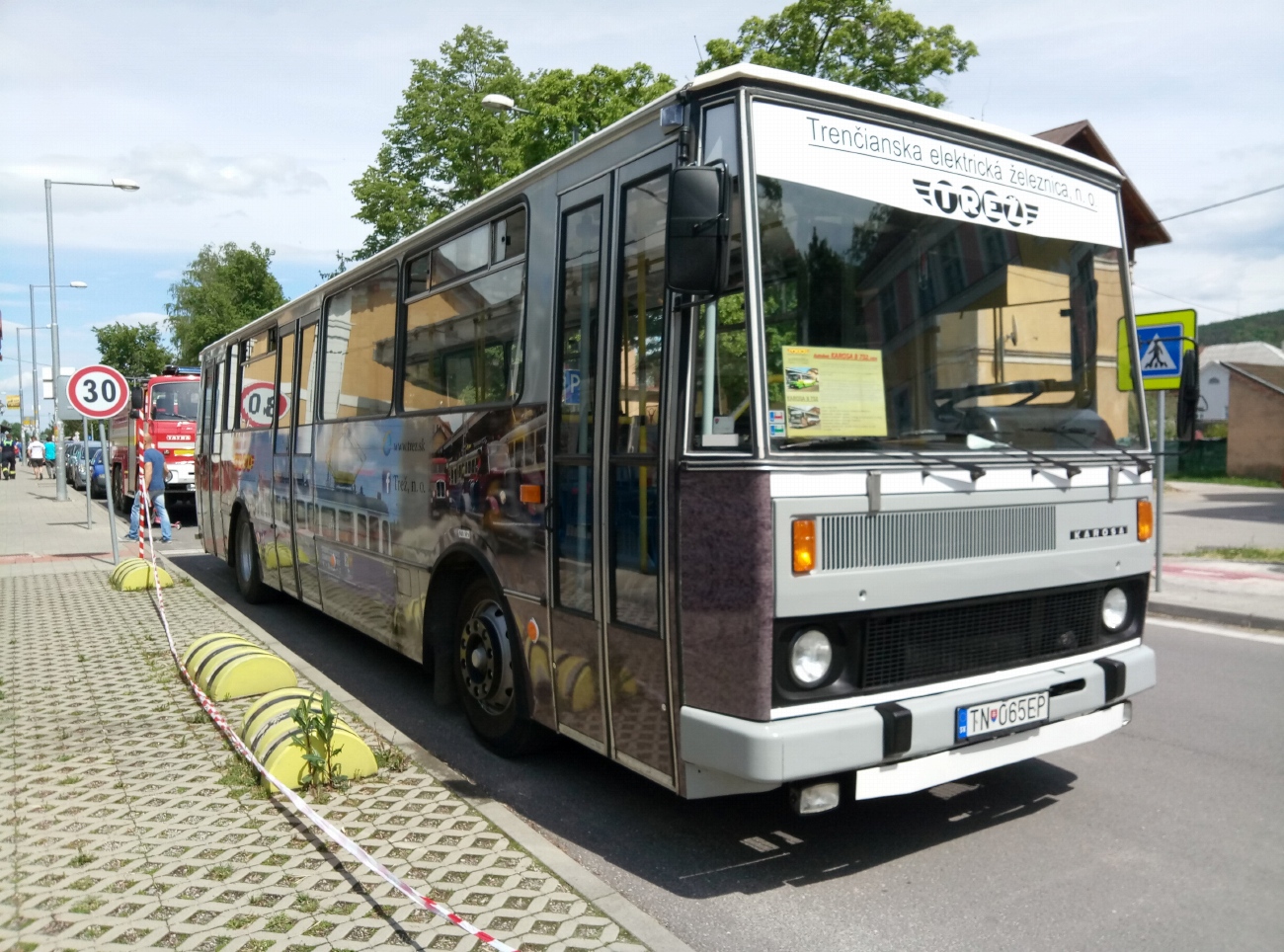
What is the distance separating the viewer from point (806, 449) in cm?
402

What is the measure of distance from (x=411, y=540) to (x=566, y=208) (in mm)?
2561

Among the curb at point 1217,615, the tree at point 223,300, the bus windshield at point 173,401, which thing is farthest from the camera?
the tree at point 223,300

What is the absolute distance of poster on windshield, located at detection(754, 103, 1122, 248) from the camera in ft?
13.6

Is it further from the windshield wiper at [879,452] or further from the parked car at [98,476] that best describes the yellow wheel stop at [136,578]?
the parked car at [98,476]

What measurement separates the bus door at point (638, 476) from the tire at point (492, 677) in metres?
1.04

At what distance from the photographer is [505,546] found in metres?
5.56

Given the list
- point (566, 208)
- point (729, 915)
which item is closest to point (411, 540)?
point (566, 208)

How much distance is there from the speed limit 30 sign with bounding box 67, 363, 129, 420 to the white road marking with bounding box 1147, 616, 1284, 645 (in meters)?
12.0

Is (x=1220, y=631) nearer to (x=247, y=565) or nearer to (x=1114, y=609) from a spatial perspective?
(x=1114, y=609)

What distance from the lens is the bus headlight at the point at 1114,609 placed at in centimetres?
506

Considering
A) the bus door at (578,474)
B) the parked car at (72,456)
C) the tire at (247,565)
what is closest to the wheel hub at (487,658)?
the bus door at (578,474)

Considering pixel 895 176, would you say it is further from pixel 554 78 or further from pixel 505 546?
pixel 554 78

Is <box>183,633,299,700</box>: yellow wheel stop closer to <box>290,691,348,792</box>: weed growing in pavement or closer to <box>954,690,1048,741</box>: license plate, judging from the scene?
<box>290,691,348,792</box>: weed growing in pavement

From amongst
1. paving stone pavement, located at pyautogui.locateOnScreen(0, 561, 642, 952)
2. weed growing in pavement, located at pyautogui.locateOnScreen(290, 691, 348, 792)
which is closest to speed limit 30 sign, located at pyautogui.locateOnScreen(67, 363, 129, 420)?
paving stone pavement, located at pyautogui.locateOnScreen(0, 561, 642, 952)
